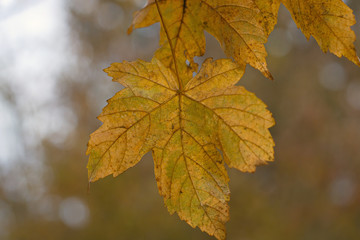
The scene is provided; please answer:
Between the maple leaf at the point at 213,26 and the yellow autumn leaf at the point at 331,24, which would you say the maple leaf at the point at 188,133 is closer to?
the maple leaf at the point at 213,26

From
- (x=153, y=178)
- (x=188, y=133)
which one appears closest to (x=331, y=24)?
(x=188, y=133)

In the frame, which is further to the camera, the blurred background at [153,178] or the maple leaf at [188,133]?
the blurred background at [153,178]

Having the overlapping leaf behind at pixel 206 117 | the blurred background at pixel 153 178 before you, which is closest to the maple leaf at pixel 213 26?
the overlapping leaf behind at pixel 206 117

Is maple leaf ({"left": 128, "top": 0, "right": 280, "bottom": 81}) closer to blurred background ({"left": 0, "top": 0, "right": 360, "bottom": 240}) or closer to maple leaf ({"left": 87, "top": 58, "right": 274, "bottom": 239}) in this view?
maple leaf ({"left": 87, "top": 58, "right": 274, "bottom": 239})

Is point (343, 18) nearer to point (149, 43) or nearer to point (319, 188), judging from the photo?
point (319, 188)

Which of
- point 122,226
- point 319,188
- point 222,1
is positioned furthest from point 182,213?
point 319,188

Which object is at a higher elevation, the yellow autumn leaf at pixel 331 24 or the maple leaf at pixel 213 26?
the maple leaf at pixel 213 26

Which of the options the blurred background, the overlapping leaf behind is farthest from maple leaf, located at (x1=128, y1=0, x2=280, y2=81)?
the blurred background

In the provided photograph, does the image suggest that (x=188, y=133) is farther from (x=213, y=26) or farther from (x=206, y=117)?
(x=213, y=26)

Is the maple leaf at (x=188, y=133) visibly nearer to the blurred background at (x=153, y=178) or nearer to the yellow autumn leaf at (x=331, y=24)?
the yellow autumn leaf at (x=331, y=24)
